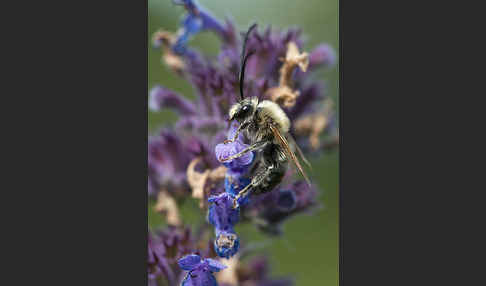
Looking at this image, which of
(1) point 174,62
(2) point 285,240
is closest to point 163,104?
(1) point 174,62

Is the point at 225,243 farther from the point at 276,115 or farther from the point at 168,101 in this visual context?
the point at 168,101

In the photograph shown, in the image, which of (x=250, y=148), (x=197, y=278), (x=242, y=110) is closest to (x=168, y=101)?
(x=242, y=110)

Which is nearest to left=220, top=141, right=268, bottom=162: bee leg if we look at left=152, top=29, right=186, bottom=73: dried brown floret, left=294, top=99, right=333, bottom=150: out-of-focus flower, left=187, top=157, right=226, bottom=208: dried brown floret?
left=187, top=157, right=226, bottom=208: dried brown floret

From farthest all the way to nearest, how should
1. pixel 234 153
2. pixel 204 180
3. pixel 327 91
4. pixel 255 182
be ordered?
pixel 327 91
pixel 204 180
pixel 255 182
pixel 234 153

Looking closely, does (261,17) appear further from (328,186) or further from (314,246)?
(314,246)

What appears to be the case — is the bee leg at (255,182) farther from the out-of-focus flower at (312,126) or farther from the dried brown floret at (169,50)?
the dried brown floret at (169,50)

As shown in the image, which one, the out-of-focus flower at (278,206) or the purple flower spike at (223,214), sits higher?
the out-of-focus flower at (278,206)

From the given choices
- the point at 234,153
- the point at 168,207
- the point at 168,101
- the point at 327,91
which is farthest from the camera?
the point at 327,91

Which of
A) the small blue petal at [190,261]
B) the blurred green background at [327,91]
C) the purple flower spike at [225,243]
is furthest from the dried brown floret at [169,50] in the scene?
the small blue petal at [190,261]
